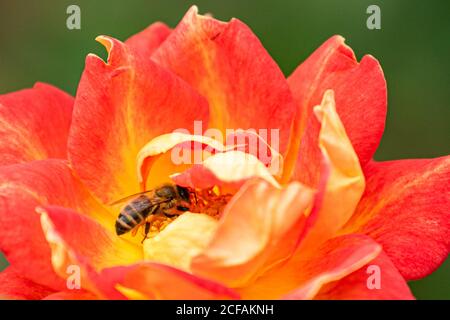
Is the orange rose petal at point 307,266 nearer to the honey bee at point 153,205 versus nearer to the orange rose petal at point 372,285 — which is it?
the orange rose petal at point 372,285

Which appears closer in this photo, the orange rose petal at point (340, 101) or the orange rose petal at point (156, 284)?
the orange rose petal at point (156, 284)

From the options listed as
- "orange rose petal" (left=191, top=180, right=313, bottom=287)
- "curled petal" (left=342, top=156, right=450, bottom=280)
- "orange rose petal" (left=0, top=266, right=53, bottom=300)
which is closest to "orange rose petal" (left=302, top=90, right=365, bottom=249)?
"orange rose petal" (left=191, top=180, right=313, bottom=287)

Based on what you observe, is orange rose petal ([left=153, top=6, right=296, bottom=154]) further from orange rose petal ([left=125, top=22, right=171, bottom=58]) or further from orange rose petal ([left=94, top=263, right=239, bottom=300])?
orange rose petal ([left=94, top=263, right=239, bottom=300])

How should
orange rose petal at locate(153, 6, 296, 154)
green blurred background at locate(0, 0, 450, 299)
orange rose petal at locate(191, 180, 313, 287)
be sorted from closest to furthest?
orange rose petal at locate(191, 180, 313, 287) < orange rose petal at locate(153, 6, 296, 154) < green blurred background at locate(0, 0, 450, 299)

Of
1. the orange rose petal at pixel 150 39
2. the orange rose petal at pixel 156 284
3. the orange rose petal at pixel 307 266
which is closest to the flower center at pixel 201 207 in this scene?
the orange rose petal at pixel 307 266

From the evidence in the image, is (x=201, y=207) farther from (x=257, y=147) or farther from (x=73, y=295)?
(x=73, y=295)

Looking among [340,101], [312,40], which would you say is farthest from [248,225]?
[312,40]
